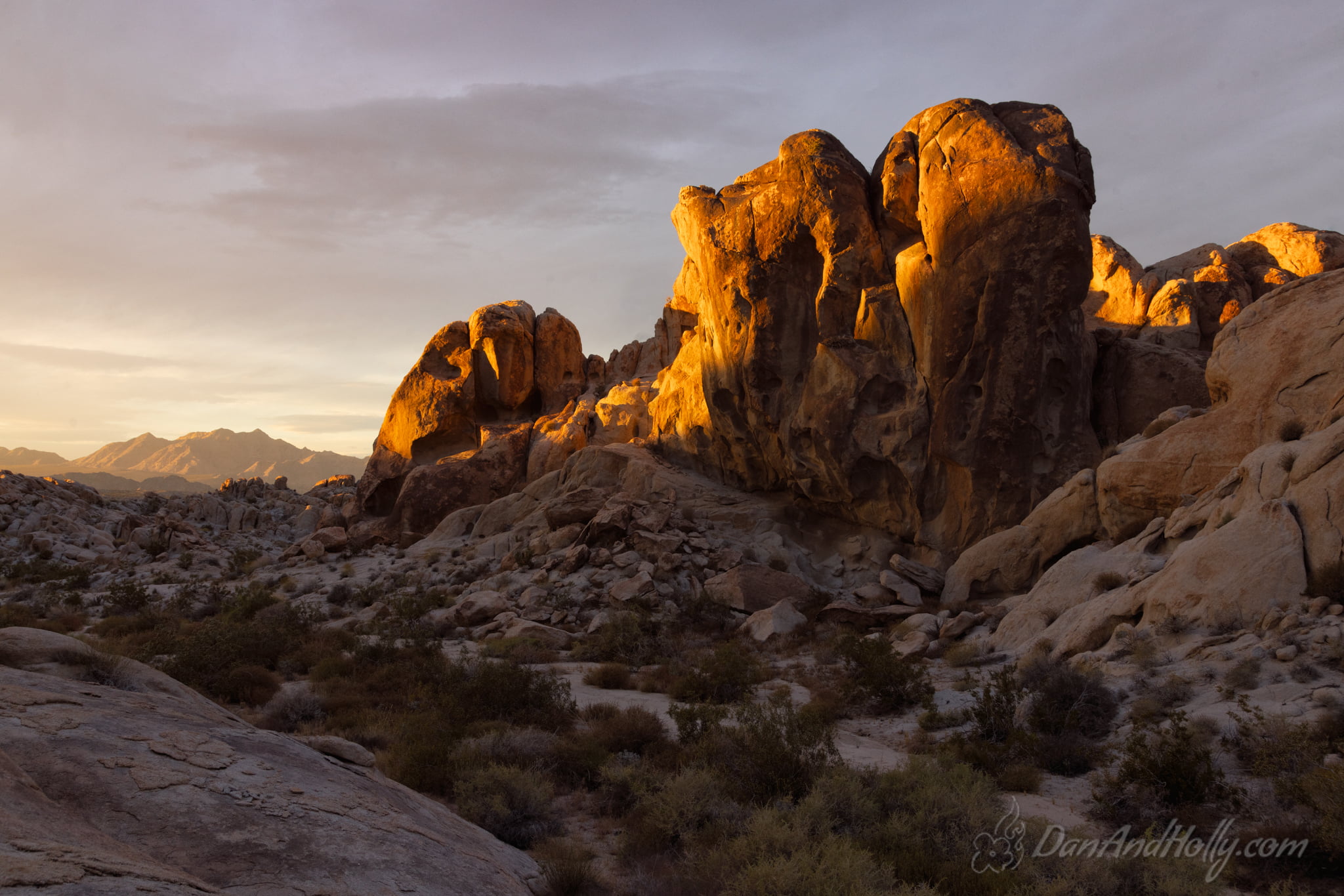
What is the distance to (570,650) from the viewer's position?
15.9 meters

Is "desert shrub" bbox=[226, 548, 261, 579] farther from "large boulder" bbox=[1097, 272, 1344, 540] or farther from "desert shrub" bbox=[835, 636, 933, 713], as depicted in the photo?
"large boulder" bbox=[1097, 272, 1344, 540]

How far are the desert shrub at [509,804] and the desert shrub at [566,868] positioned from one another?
382mm

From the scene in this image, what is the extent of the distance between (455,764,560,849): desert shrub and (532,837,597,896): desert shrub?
0.38 m

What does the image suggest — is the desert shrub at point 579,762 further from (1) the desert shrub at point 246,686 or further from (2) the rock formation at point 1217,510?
(2) the rock formation at point 1217,510

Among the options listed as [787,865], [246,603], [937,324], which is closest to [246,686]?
[246,603]

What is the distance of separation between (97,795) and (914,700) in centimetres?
984

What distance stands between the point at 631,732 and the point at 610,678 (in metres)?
3.99

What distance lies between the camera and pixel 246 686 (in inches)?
441

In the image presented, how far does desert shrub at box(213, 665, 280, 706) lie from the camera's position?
35.9 feet

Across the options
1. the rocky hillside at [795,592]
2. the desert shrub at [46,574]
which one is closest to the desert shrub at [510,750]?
the rocky hillside at [795,592]

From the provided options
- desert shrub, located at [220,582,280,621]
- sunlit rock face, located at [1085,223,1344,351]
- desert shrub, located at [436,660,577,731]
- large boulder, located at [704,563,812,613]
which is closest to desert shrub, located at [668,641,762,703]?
desert shrub, located at [436,660,577,731]

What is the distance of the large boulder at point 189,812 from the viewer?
3.05m

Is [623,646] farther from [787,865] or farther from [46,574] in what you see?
[46,574]

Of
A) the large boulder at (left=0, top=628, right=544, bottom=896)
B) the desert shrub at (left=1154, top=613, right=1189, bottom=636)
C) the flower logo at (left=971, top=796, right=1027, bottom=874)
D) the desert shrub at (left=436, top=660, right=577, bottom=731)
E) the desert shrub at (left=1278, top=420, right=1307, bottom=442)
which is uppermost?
the desert shrub at (left=1278, top=420, right=1307, bottom=442)
